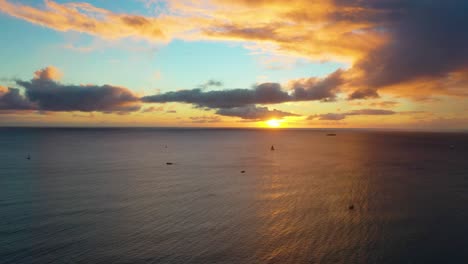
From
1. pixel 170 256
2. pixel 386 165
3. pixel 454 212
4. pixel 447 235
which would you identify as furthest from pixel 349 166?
pixel 170 256

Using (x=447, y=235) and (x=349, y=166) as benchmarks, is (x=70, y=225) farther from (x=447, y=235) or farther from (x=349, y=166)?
(x=349, y=166)

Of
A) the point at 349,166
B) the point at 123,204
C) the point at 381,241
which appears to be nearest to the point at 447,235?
the point at 381,241

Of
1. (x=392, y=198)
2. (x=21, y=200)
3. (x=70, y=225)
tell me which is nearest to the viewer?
(x=70, y=225)

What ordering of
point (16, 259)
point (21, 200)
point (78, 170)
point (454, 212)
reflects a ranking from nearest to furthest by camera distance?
1. point (16, 259)
2. point (454, 212)
3. point (21, 200)
4. point (78, 170)

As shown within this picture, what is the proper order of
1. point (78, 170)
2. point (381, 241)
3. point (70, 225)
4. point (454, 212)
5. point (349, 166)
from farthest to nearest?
point (349, 166) < point (78, 170) < point (454, 212) < point (70, 225) < point (381, 241)

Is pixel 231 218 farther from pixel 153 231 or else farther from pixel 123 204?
pixel 123 204

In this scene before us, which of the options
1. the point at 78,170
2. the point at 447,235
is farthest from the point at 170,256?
the point at 78,170

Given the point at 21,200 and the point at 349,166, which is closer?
the point at 21,200

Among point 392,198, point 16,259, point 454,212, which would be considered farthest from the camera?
point 392,198

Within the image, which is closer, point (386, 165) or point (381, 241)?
point (381, 241)
